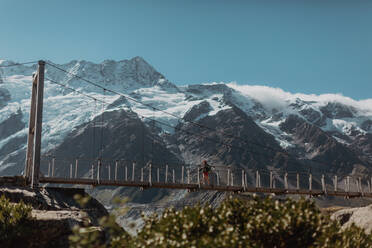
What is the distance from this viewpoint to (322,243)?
912cm

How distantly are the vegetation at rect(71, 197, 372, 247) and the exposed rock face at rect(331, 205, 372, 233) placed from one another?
11291 millimetres

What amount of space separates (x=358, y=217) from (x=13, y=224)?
16.1 meters

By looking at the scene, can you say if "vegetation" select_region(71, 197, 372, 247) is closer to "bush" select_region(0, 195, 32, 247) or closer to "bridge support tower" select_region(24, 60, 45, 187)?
"bush" select_region(0, 195, 32, 247)

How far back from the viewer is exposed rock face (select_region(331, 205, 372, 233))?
20516 mm

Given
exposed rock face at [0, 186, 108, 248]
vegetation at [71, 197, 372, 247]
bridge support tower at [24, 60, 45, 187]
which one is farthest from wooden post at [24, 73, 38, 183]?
vegetation at [71, 197, 372, 247]

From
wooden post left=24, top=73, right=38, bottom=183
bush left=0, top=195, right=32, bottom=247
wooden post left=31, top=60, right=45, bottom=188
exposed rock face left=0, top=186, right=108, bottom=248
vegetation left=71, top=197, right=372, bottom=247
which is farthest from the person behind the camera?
wooden post left=24, top=73, right=38, bottom=183

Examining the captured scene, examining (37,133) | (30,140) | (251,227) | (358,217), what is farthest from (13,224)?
(358,217)

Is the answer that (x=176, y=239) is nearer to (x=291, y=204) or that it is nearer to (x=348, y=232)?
(x=291, y=204)

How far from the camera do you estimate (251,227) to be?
9359mm

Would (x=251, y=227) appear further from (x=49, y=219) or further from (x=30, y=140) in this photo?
(x=30, y=140)

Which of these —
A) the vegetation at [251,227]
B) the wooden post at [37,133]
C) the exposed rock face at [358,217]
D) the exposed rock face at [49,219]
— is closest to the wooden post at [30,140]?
the wooden post at [37,133]

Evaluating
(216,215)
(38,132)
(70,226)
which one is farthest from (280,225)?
(38,132)

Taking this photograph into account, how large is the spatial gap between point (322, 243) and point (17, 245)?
29.9 feet

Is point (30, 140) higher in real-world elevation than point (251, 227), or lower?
higher
